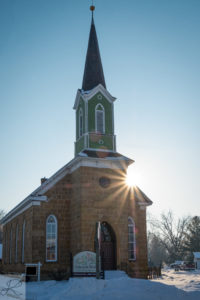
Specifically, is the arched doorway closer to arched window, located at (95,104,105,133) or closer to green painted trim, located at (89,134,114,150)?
green painted trim, located at (89,134,114,150)

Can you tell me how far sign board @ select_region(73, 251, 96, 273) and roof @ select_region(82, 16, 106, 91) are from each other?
12785 millimetres

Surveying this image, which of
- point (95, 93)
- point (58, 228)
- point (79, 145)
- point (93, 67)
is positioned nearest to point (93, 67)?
point (93, 67)

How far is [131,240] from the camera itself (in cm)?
2278

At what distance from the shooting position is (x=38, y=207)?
21516 millimetres

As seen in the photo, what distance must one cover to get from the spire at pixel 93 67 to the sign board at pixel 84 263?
1279cm

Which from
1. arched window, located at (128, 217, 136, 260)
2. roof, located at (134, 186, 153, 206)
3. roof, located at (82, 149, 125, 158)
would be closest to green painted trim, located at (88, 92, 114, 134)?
roof, located at (82, 149, 125, 158)

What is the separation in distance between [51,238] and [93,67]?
13.0 m

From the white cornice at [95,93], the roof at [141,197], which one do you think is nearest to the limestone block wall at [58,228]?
the roof at [141,197]

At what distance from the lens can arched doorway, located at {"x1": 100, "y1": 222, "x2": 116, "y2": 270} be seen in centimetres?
2066

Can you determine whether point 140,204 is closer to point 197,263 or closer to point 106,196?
point 106,196

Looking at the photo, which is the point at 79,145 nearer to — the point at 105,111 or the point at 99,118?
the point at 99,118

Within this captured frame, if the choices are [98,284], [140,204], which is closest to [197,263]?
[140,204]

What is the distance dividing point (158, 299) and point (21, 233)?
15630 millimetres

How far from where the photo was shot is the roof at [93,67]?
25.6 metres
